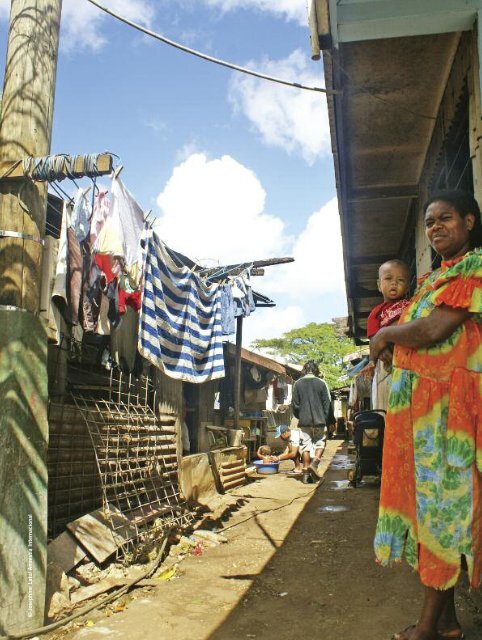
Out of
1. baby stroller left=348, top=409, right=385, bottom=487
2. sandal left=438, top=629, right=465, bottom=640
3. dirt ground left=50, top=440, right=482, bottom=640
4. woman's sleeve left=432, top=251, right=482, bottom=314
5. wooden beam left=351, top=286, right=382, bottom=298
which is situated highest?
wooden beam left=351, top=286, right=382, bottom=298

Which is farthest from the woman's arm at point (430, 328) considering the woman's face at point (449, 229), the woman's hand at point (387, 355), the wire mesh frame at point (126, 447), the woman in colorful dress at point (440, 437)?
the wire mesh frame at point (126, 447)

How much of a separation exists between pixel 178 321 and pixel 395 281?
3.77 metres

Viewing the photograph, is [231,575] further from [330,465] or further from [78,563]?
[330,465]

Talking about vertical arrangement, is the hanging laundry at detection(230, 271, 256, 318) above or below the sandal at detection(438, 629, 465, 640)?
above

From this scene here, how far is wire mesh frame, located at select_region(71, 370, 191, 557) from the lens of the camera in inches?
190

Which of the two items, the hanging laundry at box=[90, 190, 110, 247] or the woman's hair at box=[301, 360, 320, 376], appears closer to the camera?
the hanging laundry at box=[90, 190, 110, 247]

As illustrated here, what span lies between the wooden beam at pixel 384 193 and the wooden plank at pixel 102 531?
13.4ft

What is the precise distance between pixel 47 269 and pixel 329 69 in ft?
7.67

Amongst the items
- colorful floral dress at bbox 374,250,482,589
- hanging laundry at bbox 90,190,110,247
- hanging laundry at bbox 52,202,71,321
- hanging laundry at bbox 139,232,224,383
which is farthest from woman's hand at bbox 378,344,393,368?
hanging laundry at bbox 139,232,224,383

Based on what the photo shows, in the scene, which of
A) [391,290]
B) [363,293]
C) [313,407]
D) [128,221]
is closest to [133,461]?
[128,221]

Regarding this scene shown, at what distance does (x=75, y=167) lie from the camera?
11.4 ft

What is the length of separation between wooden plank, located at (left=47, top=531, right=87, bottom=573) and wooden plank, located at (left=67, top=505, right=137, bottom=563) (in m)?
0.05

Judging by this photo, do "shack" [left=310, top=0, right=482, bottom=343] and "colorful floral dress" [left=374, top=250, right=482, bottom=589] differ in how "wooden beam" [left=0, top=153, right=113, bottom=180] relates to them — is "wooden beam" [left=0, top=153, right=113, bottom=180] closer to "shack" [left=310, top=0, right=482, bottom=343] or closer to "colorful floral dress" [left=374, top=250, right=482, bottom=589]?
"shack" [left=310, top=0, right=482, bottom=343]

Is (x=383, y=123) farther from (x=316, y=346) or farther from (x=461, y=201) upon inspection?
(x=316, y=346)
